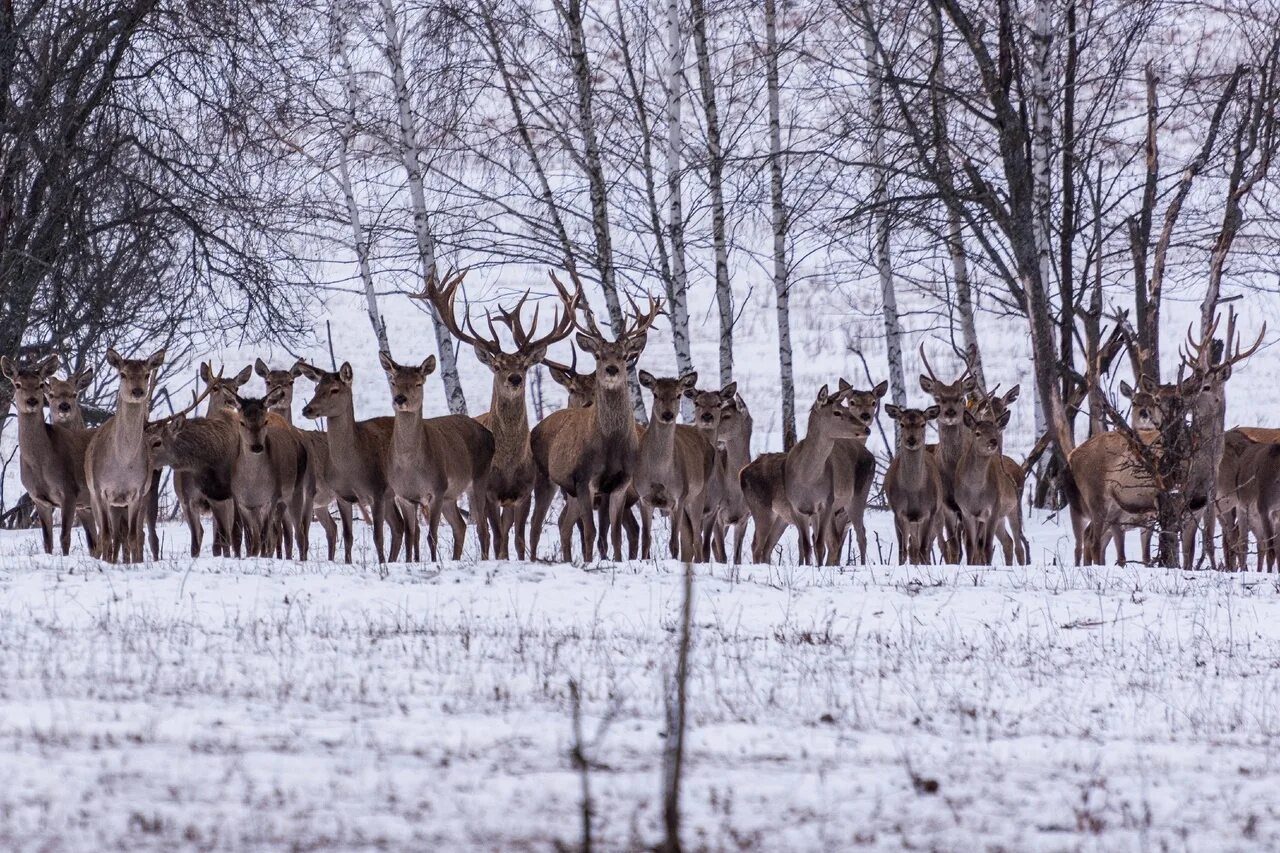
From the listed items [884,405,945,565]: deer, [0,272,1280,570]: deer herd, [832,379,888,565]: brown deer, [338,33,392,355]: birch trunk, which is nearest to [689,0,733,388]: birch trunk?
[0,272,1280,570]: deer herd

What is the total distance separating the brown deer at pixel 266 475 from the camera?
1270 cm

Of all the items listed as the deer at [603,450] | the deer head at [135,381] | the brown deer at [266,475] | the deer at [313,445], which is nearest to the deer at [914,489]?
the deer at [603,450]

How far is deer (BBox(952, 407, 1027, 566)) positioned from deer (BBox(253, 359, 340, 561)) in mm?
5330

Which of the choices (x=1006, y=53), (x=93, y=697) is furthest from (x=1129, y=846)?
(x=1006, y=53)

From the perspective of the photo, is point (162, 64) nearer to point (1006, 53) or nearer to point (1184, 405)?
point (1006, 53)

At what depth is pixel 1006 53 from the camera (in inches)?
601

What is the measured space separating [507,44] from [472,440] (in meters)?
8.34

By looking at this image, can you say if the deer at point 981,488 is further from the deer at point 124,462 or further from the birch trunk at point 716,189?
the deer at point 124,462

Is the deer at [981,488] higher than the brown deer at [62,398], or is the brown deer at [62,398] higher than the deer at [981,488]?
the brown deer at [62,398]

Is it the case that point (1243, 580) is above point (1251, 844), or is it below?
above

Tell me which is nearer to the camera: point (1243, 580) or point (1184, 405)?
point (1243, 580)

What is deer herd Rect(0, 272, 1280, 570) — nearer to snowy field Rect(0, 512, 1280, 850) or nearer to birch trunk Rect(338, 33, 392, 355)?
snowy field Rect(0, 512, 1280, 850)

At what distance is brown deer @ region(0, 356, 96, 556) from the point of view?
42.4 feet

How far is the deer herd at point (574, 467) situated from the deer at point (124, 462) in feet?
0.05
